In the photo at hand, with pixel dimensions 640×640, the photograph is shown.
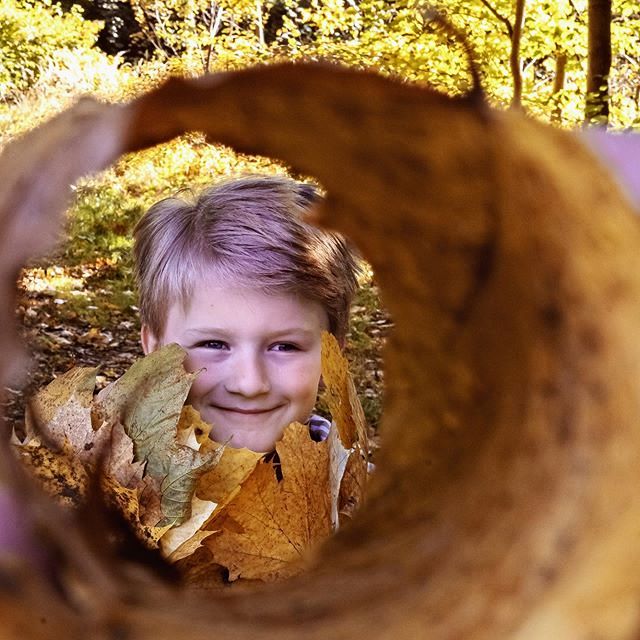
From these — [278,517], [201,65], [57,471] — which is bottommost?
[278,517]

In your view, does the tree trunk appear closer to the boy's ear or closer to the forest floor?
the forest floor

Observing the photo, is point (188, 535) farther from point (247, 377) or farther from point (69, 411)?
point (247, 377)

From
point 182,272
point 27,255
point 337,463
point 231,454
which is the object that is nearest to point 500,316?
point 27,255

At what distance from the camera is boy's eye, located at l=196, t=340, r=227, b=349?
1.72 metres

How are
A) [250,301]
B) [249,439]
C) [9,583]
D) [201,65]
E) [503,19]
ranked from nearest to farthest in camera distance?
[9,583]
[250,301]
[249,439]
[503,19]
[201,65]

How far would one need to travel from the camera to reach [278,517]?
1071 millimetres

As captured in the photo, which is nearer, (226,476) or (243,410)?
(226,476)

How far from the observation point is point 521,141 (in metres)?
0.34

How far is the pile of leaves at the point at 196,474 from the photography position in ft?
3.30

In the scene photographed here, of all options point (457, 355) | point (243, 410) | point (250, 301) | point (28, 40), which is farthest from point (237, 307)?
point (28, 40)

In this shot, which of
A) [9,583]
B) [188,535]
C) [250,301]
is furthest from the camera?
[250,301]

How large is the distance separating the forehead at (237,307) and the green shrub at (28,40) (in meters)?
6.13

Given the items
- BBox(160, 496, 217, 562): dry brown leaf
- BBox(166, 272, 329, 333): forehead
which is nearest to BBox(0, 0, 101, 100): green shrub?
BBox(166, 272, 329, 333): forehead

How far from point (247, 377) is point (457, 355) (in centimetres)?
116
